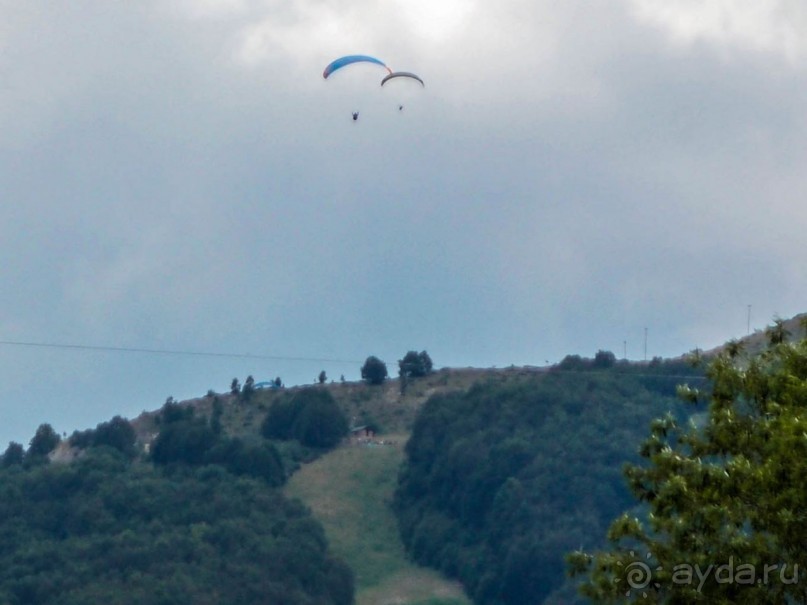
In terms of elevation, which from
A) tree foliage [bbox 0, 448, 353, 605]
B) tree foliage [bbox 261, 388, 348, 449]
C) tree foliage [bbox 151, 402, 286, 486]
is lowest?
tree foliage [bbox 0, 448, 353, 605]

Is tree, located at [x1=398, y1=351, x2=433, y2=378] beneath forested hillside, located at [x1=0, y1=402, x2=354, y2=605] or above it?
above

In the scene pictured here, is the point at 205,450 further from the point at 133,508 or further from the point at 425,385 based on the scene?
the point at 425,385

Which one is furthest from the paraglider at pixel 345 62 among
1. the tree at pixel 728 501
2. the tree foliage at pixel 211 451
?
the tree foliage at pixel 211 451

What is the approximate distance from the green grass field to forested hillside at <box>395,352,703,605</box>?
1.18 m

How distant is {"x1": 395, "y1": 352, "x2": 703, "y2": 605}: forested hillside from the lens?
2832 inches

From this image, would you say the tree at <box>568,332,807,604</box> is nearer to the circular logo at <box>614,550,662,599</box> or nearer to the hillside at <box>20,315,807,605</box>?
the circular logo at <box>614,550,662,599</box>

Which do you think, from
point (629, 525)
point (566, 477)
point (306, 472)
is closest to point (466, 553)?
point (566, 477)

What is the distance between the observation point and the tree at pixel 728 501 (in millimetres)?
14109

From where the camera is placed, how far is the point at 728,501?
1473cm

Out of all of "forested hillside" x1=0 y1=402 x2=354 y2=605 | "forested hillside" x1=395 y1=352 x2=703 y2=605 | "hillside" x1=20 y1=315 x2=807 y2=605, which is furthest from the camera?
"hillside" x1=20 y1=315 x2=807 y2=605

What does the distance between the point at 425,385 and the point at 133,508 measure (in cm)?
2667

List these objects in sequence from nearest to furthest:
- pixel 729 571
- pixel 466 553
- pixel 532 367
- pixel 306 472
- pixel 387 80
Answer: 1. pixel 729 571
2. pixel 387 80
3. pixel 466 553
4. pixel 306 472
5. pixel 532 367

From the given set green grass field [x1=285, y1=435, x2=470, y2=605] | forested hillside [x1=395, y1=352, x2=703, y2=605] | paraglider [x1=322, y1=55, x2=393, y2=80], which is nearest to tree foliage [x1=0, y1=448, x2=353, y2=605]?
green grass field [x1=285, y1=435, x2=470, y2=605]

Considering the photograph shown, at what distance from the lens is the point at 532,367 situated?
95188mm
